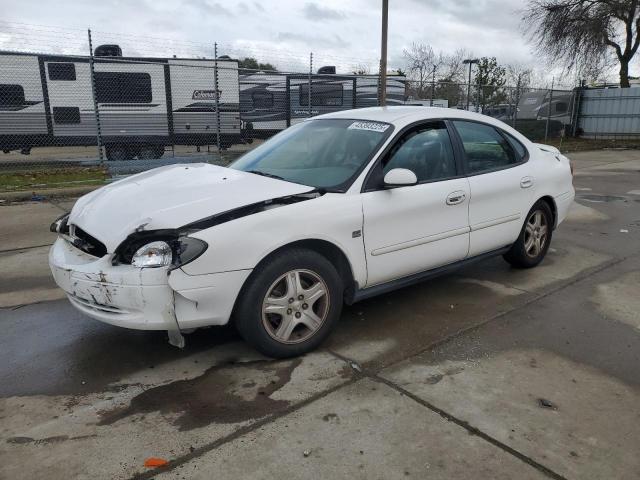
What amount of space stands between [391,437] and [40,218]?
674cm

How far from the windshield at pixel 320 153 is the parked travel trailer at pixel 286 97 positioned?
45.2 feet

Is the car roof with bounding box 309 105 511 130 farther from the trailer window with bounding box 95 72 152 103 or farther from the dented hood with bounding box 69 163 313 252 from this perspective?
the trailer window with bounding box 95 72 152 103

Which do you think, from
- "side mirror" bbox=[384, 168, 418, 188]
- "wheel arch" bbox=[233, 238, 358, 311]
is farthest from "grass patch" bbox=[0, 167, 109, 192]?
"side mirror" bbox=[384, 168, 418, 188]

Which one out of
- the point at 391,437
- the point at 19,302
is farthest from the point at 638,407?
the point at 19,302

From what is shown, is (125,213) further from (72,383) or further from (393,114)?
(393,114)

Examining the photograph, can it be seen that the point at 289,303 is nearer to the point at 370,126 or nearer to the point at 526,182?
the point at 370,126

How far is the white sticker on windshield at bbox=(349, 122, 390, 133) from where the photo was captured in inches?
153

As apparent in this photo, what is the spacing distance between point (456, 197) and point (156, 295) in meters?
2.35

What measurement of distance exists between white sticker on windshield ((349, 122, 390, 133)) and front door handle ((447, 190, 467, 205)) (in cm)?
72

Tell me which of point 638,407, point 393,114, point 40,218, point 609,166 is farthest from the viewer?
point 609,166

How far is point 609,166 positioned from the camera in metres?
14.3

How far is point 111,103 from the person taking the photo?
15070 mm

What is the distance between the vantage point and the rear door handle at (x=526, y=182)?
15.2ft

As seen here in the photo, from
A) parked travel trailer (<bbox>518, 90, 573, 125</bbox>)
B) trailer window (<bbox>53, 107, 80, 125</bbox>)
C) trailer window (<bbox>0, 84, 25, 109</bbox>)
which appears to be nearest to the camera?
trailer window (<bbox>0, 84, 25, 109</bbox>)
